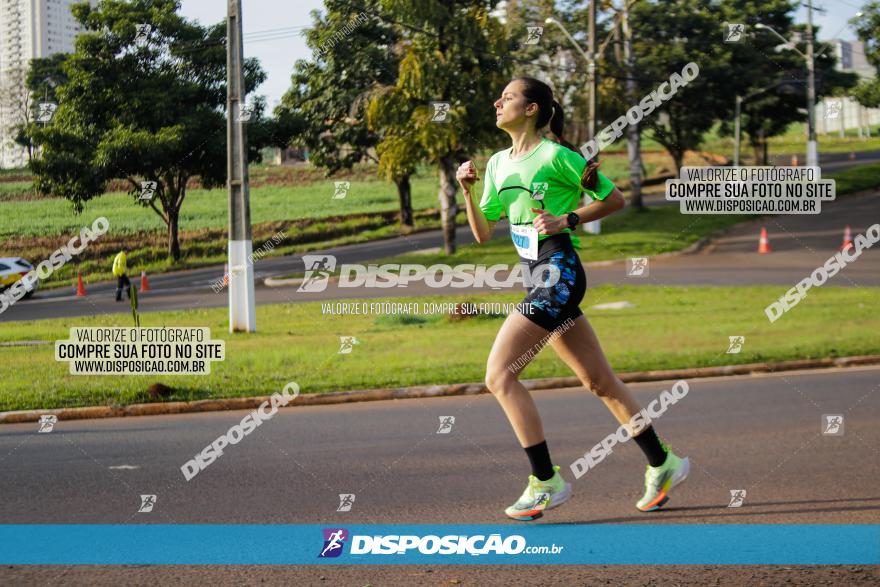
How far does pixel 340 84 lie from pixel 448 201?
4329mm

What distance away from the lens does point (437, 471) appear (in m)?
5.88

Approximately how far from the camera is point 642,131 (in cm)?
2698

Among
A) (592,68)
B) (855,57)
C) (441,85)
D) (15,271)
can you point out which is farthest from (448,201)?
(15,271)

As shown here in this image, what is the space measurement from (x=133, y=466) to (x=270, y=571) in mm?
2609

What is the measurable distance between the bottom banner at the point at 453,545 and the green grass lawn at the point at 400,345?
4.46 m

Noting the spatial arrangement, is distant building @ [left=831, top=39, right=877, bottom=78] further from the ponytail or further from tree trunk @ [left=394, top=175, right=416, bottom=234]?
the ponytail

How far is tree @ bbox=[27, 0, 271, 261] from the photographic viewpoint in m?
9.83

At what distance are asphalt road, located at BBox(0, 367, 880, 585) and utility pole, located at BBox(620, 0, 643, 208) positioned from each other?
12.6 metres

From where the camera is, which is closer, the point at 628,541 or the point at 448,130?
the point at 628,541

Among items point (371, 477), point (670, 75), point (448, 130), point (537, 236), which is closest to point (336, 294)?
point (448, 130)

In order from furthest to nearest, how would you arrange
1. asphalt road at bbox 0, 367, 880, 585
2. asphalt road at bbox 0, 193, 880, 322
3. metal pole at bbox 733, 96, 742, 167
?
1. metal pole at bbox 733, 96, 742, 167
2. asphalt road at bbox 0, 193, 880, 322
3. asphalt road at bbox 0, 367, 880, 585

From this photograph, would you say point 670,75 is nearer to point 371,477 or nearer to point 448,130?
point 448,130

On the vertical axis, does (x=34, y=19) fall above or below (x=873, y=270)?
above

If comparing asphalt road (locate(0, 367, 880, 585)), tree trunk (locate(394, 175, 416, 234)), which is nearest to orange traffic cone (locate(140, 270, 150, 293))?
asphalt road (locate(0, 367, 880, 585))
